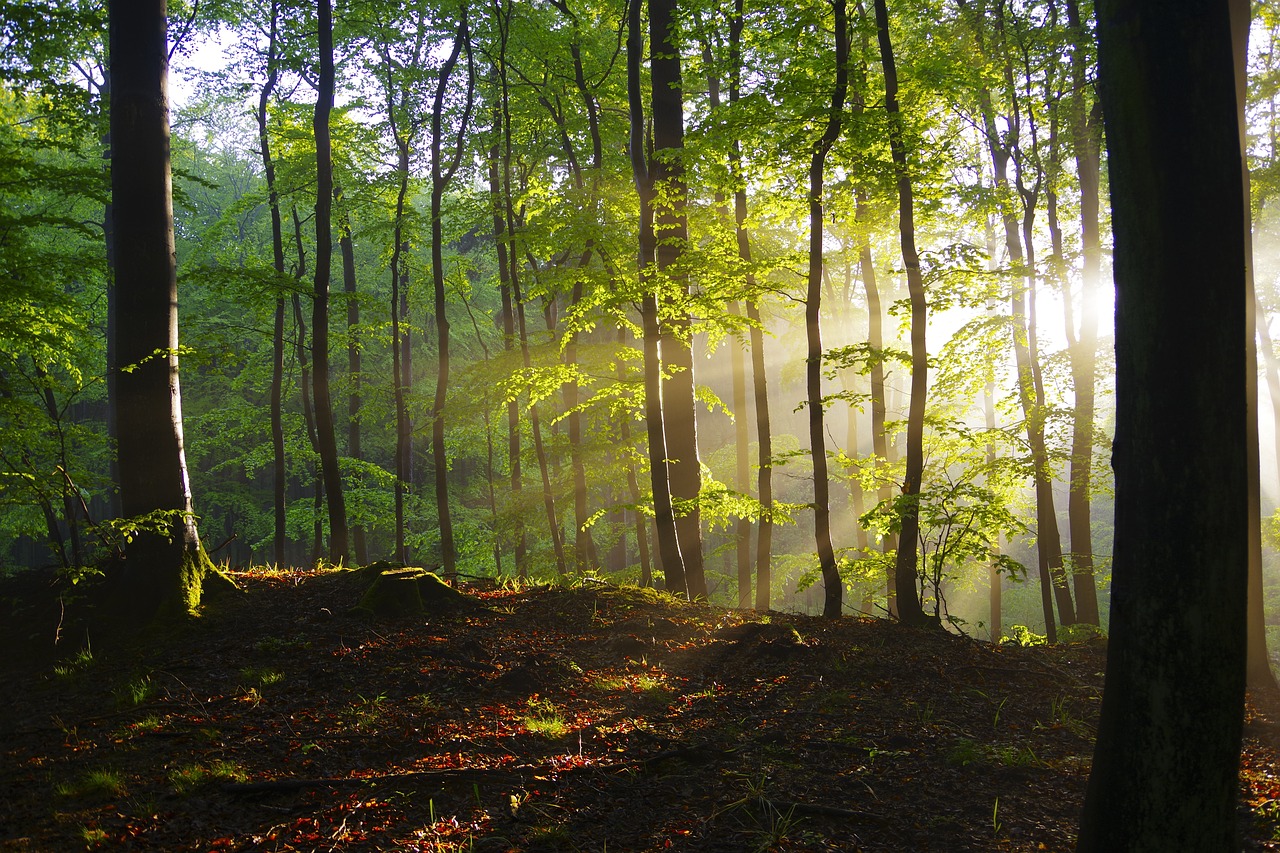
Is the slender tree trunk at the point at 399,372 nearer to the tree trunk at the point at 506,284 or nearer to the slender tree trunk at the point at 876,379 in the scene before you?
the tree trunk at the point at 506,284

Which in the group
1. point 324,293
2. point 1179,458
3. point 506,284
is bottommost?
point 1179,458

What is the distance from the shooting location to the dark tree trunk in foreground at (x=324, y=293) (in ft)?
37.1

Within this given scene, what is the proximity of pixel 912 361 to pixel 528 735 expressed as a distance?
5566 millimetres

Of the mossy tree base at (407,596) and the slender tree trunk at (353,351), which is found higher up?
the slender tree trunk at (353,351)

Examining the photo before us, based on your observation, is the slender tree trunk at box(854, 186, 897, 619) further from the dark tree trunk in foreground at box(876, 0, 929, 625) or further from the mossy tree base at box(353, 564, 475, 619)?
the mossy tree base at box(353, 564, 475, 619)

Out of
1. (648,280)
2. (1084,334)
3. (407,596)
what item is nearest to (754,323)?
(648,280)

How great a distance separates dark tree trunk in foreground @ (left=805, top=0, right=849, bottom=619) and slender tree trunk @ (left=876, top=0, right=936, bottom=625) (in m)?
0.45

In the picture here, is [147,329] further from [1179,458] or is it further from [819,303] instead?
[1179,458]

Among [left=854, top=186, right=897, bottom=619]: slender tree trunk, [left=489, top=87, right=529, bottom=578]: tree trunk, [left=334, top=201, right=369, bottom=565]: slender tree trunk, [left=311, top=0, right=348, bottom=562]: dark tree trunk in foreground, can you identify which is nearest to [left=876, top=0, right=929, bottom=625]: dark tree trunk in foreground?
[left=854, top=186, right=897, bottom=619]: slender tree trunk

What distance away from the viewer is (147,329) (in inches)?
249

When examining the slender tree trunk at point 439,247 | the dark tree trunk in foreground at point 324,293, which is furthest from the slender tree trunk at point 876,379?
the dark tree trunk in foreground at point 324,293

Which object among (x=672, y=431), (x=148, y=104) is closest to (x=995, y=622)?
(x=672, y=431)

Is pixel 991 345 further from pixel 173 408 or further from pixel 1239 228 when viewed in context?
pixel 173 408

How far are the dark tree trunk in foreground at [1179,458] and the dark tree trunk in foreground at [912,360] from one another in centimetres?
470
